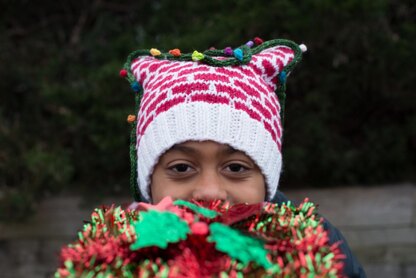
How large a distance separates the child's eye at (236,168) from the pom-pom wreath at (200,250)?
1.52ft

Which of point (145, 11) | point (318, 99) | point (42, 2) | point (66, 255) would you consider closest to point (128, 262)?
point (66, 255)

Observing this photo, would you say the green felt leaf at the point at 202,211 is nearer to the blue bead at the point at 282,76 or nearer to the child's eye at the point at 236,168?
the child's eye at the point at 236,168

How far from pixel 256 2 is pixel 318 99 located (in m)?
0.63

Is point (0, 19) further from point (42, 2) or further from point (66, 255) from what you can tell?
point (66, 255)

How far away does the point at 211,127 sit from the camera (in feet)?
4.44

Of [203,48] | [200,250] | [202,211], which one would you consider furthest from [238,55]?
[203,48]

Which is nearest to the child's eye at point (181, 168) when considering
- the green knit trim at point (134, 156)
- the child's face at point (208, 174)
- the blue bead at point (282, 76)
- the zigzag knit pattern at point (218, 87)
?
the child's face at point (208, 174)

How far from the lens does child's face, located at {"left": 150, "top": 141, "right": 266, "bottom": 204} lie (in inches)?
52.2

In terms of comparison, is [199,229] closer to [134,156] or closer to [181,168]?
[181,168]

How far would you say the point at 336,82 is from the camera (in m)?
3.06

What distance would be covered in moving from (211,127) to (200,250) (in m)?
0.56

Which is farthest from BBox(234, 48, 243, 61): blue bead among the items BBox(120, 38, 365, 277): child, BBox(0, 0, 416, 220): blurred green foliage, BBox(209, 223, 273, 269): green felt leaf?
BBox(0, 0, 416, 220): blurred green foliage

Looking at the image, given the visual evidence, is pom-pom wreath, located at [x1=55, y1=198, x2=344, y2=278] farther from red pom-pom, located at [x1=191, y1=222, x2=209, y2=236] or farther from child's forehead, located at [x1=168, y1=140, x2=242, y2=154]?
child's forehead, located at [x1=168, y1=140, x2=242, y2=154]

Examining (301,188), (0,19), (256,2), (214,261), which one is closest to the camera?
(214,261)
